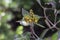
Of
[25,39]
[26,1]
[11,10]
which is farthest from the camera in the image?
[11,10]

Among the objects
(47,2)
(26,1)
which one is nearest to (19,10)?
(26,1)

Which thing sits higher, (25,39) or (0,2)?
(0,2)

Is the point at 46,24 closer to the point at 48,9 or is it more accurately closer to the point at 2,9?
the point at 48,9

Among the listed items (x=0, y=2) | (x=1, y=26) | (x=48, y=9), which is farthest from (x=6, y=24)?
(x=48, y=9)

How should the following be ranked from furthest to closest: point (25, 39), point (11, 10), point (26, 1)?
point (11, 10), point (26, 1), point (25, 39)

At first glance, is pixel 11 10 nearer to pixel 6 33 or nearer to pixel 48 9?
pixel 6 33

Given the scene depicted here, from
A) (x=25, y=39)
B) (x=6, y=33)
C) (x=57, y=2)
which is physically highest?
(x=6, y=33)

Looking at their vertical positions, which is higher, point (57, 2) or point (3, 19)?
point (3, 19)

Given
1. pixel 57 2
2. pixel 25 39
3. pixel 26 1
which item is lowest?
pixel 25 39

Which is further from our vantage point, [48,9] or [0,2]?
[0,2]
